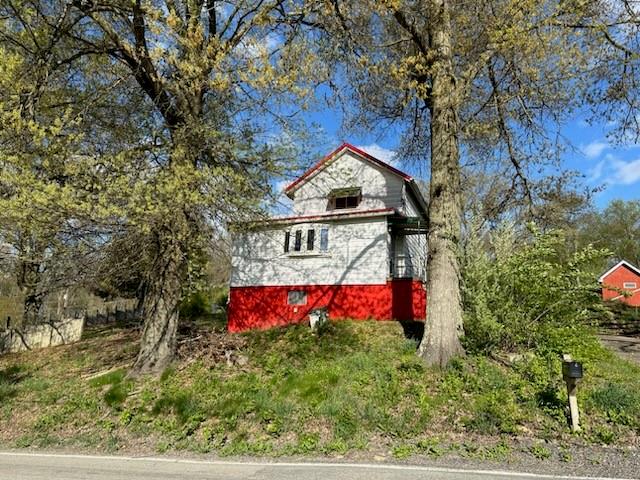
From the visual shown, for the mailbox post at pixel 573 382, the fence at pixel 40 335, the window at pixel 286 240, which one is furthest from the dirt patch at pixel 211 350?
the fence at pixel 40 335

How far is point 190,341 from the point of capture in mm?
11000

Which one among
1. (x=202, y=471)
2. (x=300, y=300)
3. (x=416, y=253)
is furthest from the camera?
(x=416, y=253)

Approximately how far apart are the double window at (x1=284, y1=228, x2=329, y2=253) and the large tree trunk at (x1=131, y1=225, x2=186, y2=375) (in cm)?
737

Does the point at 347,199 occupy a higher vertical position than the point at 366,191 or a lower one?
lower

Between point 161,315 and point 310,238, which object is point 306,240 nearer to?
point 310,238

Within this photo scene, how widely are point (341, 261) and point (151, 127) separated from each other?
347 inches

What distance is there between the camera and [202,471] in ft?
16.7

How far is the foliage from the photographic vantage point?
25.7ft

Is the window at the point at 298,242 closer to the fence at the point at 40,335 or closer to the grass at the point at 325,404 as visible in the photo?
the grass at the point at 325,404

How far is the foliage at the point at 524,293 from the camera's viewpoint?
7.82 metres

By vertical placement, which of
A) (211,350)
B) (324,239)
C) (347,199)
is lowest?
(211,350)

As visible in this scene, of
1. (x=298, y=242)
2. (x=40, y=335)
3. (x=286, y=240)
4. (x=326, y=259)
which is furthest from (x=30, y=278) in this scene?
(x=326, y=259)

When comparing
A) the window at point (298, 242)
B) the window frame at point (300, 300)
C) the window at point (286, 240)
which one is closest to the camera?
the window frame at point (300, 300)

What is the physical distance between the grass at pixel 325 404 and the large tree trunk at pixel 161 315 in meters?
0.42
